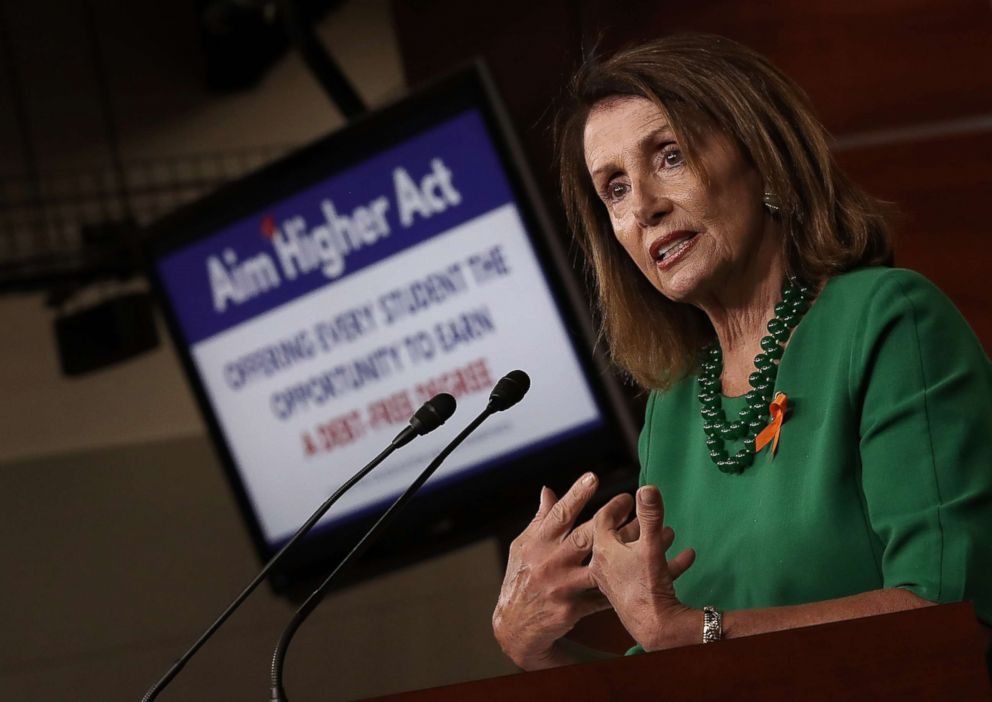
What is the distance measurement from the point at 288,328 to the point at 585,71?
2067mm

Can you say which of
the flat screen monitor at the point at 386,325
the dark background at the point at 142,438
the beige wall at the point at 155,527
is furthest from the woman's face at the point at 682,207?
the beige wall at the point at 155,527

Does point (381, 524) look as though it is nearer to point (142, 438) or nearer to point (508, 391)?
point (508, 391)

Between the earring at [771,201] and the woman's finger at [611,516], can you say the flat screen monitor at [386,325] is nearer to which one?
the earring at [771,201]

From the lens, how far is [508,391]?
131 cm

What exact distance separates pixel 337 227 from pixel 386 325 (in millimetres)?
236

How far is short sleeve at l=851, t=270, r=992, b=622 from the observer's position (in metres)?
1.10


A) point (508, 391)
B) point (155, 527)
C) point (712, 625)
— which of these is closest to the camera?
point (712, 625)

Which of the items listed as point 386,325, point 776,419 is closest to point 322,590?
point 776,419

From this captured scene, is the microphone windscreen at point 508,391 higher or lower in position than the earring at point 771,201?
lower

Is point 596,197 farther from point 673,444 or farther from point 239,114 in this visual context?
point 239,114

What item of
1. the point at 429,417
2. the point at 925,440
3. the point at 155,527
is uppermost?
the point at 429,417

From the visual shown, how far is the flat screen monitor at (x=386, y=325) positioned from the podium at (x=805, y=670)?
6.21ft

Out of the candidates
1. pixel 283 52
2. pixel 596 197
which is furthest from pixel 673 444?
pixel 283 52

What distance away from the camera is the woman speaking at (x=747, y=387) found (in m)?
1.13
